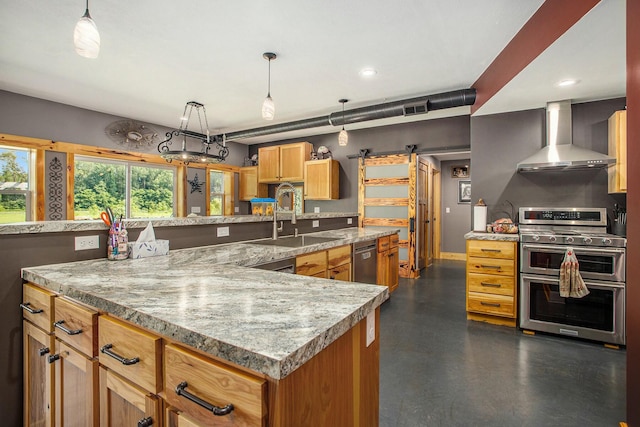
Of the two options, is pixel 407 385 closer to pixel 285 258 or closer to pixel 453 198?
pixel 285 258

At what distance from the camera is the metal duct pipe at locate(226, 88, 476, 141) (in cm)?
374

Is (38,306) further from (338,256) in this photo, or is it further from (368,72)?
(368,72)

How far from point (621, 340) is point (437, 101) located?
3014mm

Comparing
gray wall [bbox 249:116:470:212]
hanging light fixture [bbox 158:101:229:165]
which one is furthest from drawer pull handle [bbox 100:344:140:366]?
gray wall [bbox 249:116:470:212]

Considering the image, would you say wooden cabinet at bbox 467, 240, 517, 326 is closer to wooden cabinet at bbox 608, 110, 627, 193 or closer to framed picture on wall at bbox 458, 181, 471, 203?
wooden cabinet at bbox 608, 110, 627, 193

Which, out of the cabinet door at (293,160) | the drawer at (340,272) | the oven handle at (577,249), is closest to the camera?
the oven handle at (577,249)

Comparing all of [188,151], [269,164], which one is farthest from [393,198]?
[188,151]

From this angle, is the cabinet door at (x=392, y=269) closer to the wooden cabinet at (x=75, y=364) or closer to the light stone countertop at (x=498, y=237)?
the light stone countertop at (x=498, y=237)

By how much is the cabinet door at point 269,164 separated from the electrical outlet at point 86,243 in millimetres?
4637

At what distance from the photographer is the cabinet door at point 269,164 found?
6371 mm

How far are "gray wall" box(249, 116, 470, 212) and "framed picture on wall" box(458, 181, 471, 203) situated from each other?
243cm

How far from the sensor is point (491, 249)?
3213 millimetres

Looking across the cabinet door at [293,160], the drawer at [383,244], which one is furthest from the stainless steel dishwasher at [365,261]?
the cabinet door at [293,160]

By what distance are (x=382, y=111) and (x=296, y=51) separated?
66.9 inches
